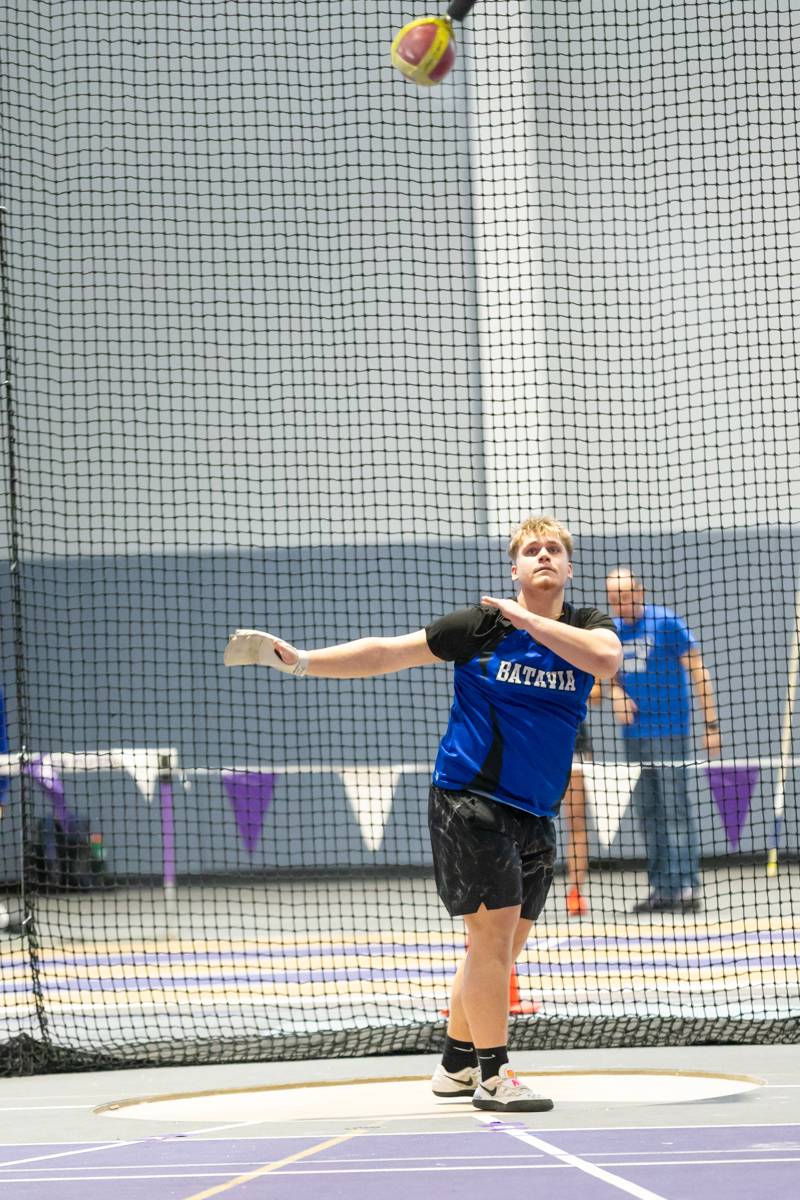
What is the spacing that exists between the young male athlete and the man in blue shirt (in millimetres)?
4139

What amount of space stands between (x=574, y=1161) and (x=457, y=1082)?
3.93 feet

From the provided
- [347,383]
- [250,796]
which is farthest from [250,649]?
[347,383]

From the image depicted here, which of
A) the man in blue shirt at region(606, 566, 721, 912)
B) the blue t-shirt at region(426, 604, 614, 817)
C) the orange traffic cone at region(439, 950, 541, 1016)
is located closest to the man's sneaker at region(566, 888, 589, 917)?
the man in blue shirt at region(606, 566, 721, 912)

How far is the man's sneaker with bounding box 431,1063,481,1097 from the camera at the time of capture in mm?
4980

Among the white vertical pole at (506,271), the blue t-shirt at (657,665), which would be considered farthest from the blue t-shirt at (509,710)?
the white vertical pole at (506,271)

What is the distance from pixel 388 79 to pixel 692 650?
5.43 metres

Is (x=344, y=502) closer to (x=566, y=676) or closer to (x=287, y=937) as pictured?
(x=287, y=937)

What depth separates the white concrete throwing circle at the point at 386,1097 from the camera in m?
4.77

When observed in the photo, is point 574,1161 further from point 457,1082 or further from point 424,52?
point 424,52

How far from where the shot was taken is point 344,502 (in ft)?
41.5

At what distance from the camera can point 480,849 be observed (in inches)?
187

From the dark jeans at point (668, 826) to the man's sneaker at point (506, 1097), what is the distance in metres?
4.50

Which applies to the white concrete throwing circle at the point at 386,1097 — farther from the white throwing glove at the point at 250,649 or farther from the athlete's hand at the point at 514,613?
the athlete's hand at the point at 514,613

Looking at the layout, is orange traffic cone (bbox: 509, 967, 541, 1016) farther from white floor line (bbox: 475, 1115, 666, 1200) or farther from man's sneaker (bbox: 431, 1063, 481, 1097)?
white floor line (bbox: 475, 1115, 666, 1200)
